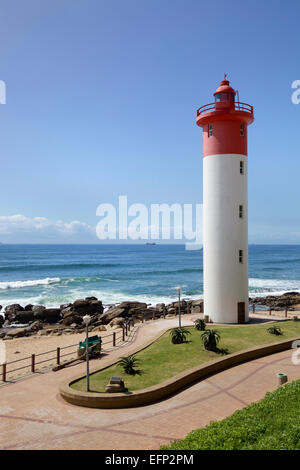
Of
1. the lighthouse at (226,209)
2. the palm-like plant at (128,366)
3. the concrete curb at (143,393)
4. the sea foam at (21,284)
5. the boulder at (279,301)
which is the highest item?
the lighthouse at (226,209)

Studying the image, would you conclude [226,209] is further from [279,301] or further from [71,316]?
[279,301]

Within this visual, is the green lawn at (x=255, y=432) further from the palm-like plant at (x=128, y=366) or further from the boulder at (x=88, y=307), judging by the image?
the boulder at (x=88, y=307)

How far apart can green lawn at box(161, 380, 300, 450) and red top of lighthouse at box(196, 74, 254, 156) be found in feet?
51.6

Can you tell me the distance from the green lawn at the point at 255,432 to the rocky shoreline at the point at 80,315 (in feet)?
67.8

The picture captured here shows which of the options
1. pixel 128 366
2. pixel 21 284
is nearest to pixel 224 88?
pixel 128 366

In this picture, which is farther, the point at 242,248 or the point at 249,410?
the point at 242,248

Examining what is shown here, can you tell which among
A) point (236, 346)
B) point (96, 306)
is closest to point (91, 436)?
point (236, 346)

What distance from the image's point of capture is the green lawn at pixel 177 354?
1248cm

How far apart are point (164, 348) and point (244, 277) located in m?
7.98

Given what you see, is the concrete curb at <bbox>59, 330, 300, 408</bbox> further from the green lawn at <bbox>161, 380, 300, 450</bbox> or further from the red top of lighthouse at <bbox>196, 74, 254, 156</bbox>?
the red top of lighthouse at <bbox>196, 74, 254, 156</bbox>

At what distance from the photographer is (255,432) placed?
7.52 m

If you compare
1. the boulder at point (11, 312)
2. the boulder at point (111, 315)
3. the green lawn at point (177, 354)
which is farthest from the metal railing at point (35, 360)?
the boulder at point (11, 312)
